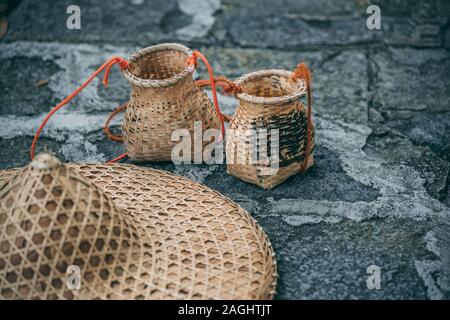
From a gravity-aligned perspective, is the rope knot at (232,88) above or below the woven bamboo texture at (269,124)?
above

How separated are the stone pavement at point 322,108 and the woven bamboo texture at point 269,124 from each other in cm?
9

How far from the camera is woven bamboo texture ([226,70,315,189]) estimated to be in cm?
214

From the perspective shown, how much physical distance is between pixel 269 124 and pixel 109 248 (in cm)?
82

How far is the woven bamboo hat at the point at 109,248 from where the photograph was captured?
5.32ft

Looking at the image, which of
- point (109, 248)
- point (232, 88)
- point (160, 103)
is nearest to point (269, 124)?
point (232, 88)

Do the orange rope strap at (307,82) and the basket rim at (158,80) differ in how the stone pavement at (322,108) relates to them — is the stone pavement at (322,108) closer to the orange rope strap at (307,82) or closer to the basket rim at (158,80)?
the orange rope strap at (307,82)

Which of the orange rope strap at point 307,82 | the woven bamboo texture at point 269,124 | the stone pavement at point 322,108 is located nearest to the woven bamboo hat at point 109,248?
the stone pavement at point 322,108

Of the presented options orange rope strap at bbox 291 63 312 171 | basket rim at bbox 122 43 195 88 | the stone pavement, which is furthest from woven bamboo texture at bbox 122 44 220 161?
orange rope strap at bbox 291 63 312 171

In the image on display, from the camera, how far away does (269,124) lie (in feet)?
7.07

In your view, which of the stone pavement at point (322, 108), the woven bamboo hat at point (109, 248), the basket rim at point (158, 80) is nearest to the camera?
the woven bamboo hat at point (109, 248)

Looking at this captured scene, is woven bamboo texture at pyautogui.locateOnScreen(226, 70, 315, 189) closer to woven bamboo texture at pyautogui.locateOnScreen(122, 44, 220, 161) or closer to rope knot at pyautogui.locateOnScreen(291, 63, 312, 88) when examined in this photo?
rope knot at pyautogui.locateOnScreen(291, 63, 312, 88)

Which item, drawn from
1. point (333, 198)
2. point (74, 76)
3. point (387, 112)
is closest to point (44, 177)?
point (333, 198)

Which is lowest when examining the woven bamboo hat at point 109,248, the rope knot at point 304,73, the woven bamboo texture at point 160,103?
the woven bamboo hat at point 109,248

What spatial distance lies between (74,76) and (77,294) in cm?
183
